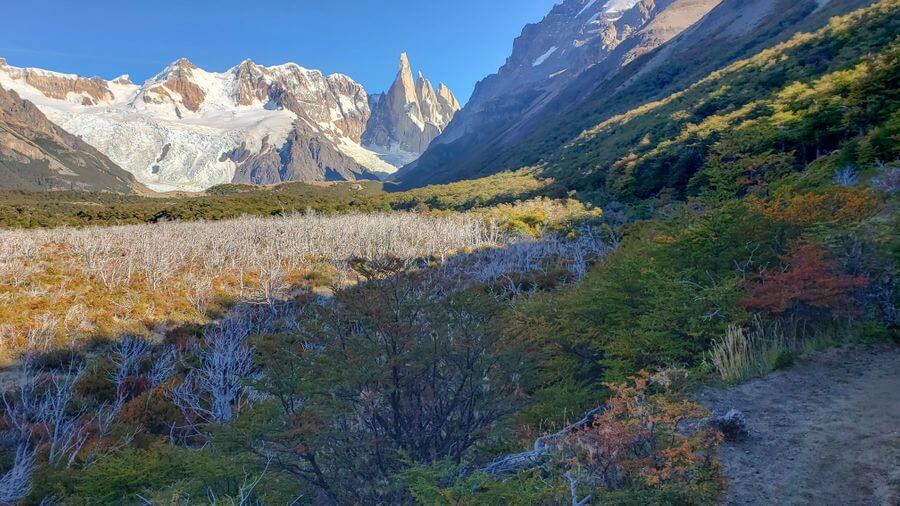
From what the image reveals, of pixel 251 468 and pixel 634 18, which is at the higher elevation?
pixel 634 18

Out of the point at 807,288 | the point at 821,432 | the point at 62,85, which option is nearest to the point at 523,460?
the point at 821,432

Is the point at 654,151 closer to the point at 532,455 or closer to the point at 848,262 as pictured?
the point at 848,262

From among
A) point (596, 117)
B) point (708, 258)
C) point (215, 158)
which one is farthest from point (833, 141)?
point (215, 158)

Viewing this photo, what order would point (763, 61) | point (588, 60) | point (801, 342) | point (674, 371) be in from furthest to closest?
point (588, 60) < point (763, 61) < point (801, 342) < point (674, 371)

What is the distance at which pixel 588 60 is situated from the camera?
101562 millimetres

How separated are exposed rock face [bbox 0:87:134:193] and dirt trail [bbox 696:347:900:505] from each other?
12335 centimetres

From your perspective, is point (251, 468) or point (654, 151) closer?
point (251, 468)

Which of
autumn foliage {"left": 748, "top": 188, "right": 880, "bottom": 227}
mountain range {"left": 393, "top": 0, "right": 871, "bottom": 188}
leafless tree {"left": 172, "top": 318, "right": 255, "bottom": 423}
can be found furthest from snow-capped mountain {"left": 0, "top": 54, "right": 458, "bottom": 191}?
autumn foliage {"left": 748, "top": 188, "right": 880, "bottom": 227}

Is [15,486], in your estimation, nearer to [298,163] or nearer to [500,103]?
[500,103]

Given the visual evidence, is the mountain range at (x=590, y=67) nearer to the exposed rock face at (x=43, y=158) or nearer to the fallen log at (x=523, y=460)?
the fallen log at (x=523, y=460)

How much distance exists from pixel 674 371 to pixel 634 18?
398 ft

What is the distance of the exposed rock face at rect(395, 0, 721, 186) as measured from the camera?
80562 mm

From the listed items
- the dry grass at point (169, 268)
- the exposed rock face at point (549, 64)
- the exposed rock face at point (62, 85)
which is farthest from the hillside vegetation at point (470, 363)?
the exposed rock face at point (62, 85)

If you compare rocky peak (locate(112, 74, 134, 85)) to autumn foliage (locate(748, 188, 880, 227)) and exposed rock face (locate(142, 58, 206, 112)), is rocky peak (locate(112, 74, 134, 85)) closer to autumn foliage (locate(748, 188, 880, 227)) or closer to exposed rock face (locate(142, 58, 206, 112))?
exposed rock face (locate(142, 58, 206, 112))
